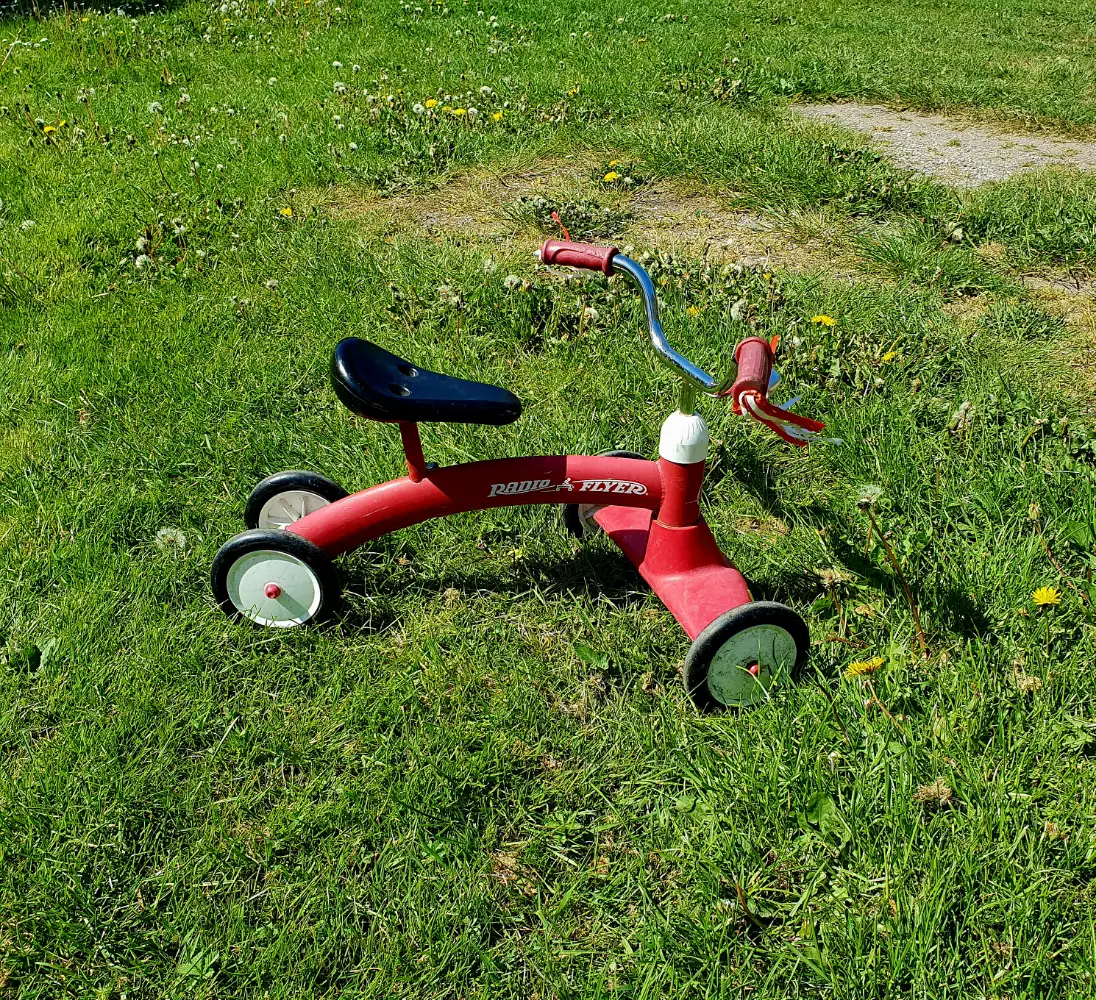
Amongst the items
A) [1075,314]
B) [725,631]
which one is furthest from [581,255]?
[1075,314]

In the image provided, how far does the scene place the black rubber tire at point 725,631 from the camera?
220cm

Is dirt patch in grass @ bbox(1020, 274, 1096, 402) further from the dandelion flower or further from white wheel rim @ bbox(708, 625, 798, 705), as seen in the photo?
the dandelion flower

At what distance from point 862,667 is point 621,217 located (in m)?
3.03

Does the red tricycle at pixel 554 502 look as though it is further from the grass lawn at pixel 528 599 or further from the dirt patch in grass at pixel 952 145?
the dirt patch in grass at pixel 952 145

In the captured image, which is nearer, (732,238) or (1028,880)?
(1028,880)

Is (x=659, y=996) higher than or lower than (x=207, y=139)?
lower

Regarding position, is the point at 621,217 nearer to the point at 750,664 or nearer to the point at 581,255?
the point at 581,255

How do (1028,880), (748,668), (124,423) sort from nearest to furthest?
(1028,880), (748,668), (124,423)

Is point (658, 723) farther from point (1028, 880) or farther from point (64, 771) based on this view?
point (64, 771)

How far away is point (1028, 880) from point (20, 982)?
6.15 ft

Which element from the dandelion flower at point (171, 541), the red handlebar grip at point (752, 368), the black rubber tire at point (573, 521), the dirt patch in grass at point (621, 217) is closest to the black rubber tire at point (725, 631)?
the red handlebar grip at point (752, 368)

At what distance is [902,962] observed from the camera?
A: 1.77 meters

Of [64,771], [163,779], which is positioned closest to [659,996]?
[163,779]

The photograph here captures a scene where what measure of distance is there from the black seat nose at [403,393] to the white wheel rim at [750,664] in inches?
29.3
